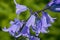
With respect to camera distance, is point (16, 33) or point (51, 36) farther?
point (51, 36)

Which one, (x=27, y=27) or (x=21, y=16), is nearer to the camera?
(x=27, y=27)

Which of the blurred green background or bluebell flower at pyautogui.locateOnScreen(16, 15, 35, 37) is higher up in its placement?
the blurred green background

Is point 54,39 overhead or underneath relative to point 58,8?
overhead

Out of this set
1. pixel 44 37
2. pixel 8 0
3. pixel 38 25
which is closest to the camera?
pixel 38 25

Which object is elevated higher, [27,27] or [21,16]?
[21,16]

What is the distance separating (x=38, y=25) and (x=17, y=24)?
4.8 inches

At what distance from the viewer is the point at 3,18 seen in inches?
83.2

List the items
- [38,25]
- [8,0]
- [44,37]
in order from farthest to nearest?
1. [8,0]
2. [44,37]
3. [38,25]

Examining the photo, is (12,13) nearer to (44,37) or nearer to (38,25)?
(44,37)

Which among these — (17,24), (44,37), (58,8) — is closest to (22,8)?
(17,24)

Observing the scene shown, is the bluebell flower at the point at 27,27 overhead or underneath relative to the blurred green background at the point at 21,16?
underneath

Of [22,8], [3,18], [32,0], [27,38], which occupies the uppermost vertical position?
[32,0]

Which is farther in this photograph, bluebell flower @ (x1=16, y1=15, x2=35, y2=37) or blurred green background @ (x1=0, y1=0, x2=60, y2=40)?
blurred green background @ (x1=0, y1=0, x2=60, y2=40)

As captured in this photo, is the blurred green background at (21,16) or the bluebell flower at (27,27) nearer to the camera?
the bluebell flower at (27,27)
